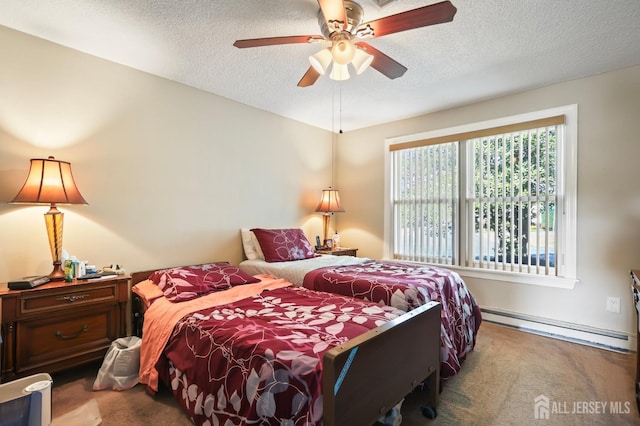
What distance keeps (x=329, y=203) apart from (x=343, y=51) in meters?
2.50

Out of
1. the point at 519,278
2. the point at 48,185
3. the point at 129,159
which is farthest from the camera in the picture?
the point at 519,278

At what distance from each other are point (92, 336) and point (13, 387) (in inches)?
19.9

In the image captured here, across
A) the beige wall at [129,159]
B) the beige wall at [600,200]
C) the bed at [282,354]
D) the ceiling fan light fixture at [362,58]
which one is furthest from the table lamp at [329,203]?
the ceiling fan light fixture at [362,58]

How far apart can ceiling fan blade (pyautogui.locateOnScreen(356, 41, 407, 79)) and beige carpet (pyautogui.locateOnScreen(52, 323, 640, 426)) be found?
7.35 ft

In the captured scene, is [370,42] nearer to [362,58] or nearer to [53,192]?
[362,58]

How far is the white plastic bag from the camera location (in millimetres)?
2111

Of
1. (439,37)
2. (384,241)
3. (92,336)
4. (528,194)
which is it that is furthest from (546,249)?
(92,336)

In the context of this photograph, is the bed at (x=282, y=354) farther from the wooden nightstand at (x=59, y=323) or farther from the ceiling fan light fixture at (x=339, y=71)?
the ceiling fan light fixture at (x=339, y=71)

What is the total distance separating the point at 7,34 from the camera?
7.17 ft

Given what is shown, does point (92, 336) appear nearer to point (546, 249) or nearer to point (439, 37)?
point (439, 37)

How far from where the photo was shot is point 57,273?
2215 mm

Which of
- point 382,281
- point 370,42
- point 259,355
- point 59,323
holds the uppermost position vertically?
point 370,42

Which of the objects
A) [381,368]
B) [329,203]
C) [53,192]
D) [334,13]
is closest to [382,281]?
[381,368]

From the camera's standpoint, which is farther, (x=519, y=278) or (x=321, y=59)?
(x=519, y=278)
